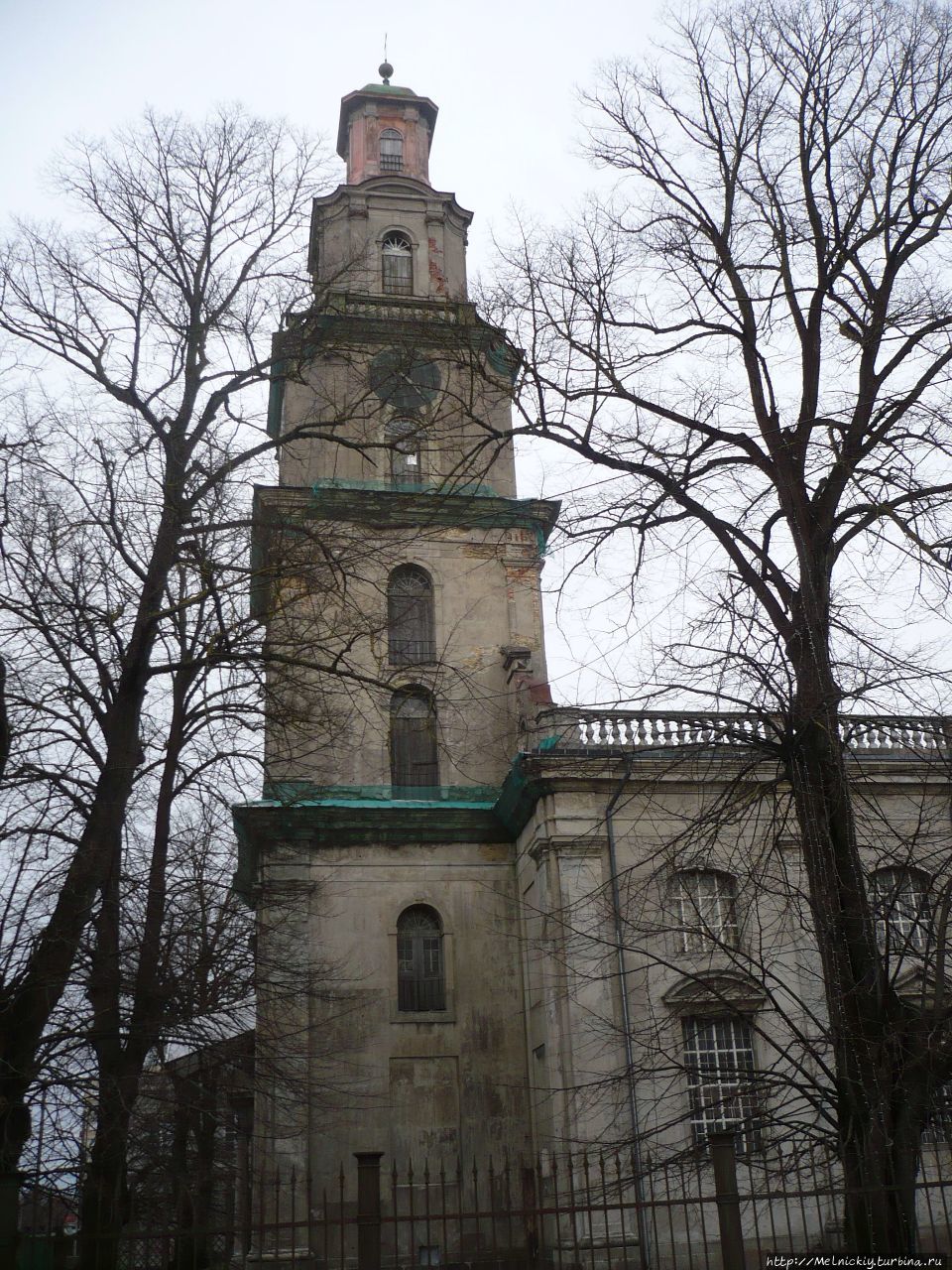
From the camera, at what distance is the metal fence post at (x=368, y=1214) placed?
1001cm

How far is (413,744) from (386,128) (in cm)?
1599

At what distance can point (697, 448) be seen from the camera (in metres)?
10.7

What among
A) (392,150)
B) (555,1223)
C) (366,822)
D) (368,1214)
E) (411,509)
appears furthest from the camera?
(392,150)

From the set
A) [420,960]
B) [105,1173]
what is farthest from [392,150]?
[105,1173]

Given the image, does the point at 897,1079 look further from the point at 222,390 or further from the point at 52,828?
the point at 222,390

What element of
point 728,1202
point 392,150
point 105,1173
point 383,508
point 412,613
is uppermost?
point 392,150

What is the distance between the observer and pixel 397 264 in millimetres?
28672

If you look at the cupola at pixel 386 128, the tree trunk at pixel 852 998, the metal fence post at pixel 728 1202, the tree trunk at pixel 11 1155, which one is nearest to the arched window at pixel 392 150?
the cupola at pixel 386 128

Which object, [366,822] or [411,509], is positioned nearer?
[366,822]

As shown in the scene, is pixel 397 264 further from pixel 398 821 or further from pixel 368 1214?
pixel 368 1214

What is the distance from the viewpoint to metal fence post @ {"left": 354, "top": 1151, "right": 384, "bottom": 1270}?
32.8ft

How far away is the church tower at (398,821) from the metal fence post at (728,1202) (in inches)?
303

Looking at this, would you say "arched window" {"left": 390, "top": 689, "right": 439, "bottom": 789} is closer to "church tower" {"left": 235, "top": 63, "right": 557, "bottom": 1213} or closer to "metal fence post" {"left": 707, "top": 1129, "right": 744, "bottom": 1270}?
"church tower" {"left": 235, "top": 63, "right": 557, "bottom": 1213}

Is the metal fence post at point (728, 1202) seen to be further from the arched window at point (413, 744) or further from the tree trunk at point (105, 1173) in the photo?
the arched window at point (413, 744)
